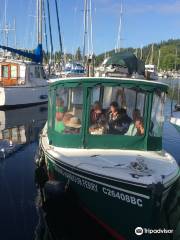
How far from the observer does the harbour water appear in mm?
9468

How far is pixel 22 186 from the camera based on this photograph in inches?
492

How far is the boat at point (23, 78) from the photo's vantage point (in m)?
30.3

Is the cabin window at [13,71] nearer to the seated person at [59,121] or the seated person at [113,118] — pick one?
the seated person at [59,121]

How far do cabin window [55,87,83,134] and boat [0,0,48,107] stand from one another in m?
19.4

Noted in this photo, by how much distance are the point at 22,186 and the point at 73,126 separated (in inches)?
123

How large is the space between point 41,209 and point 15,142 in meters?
8.18

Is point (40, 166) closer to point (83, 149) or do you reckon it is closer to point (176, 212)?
point (83, 149)

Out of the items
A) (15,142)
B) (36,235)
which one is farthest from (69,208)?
(15,142)

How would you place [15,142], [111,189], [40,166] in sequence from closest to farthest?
[111,189] < [40,166] < [15,142]

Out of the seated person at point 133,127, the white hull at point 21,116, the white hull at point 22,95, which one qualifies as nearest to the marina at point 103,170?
the seated person at point 133,127

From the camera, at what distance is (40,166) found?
12914mm

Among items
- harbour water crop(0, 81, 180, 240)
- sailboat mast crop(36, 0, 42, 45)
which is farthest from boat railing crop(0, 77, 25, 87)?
harbour water crop(0, 81, 180, 240)

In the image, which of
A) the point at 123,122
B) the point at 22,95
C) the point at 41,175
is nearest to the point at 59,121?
the point at 123,122

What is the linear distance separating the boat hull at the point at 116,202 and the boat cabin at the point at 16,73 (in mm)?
22540
